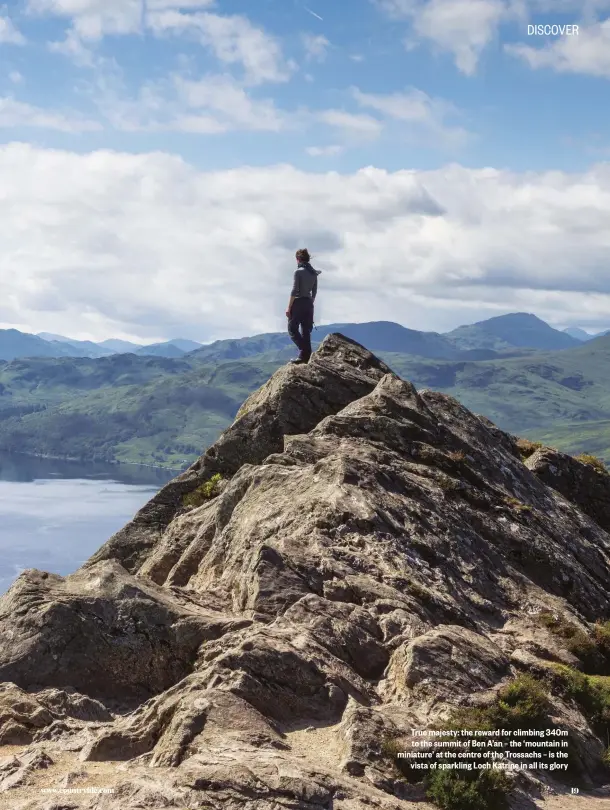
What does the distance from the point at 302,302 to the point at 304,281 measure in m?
1.10

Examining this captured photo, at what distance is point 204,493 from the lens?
35281mm

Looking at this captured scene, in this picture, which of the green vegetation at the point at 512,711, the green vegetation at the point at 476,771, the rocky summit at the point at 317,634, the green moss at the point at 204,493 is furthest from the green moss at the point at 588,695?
the green moss at the point at 204,493

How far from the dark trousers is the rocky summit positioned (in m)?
6.09

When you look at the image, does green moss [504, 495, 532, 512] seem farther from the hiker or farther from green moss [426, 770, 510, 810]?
green moss [426, 770, 510, 810]

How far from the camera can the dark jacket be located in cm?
3756

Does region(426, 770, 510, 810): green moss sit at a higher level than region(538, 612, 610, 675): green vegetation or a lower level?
lower

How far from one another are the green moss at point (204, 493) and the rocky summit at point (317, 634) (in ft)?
1.52

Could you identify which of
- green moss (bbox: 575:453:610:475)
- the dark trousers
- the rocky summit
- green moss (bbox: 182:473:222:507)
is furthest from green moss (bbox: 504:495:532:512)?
the dark trousers

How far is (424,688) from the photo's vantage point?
1864cm

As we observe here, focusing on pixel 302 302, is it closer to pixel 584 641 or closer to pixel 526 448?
pixel 526 448

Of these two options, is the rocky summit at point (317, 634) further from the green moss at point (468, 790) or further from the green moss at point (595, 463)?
the green moss at point (595, 463)

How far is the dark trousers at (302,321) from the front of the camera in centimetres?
3850

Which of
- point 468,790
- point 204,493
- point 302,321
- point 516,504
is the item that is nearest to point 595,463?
point 516,504

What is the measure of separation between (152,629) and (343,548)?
611cm
